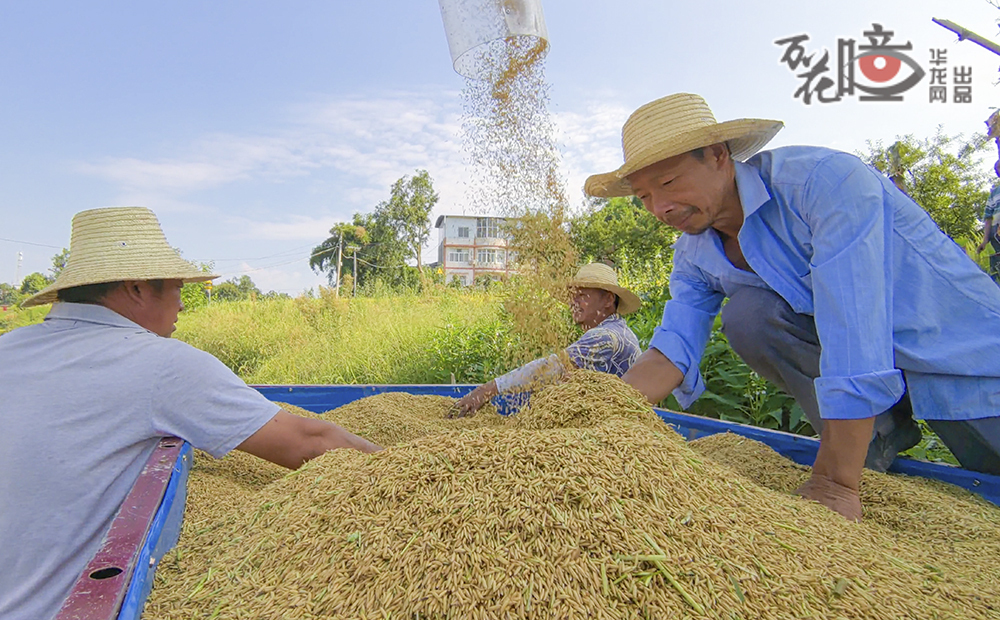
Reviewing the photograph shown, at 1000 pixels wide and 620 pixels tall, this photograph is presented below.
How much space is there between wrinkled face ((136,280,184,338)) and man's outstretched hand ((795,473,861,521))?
1.79 meters

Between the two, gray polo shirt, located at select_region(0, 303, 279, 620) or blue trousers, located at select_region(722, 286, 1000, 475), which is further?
blue trousers, located at select_region(722, 286, 1000, 475)

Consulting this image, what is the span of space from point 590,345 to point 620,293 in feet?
1.66

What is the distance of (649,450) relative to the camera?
1.31 meters

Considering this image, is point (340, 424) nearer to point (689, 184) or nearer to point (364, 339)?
point (689, 184)

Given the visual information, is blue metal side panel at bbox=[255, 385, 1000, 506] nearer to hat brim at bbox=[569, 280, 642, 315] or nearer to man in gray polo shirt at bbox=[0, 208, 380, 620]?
hat brim at bbox=[569, 280, 642, 315]

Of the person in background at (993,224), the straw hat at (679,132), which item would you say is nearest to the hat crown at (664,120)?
the straw hat at (679,132)

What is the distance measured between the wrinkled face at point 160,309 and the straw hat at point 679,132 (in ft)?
4.71

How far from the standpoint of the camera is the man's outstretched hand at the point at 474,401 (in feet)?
8.60

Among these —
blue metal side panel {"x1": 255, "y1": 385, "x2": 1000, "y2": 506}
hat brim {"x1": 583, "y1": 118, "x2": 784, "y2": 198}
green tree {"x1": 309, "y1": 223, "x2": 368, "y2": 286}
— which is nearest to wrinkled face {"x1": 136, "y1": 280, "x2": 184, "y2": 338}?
blue metal side panel {"x1": 255, "y1": 385, "x2": 1000, "y2": 506}

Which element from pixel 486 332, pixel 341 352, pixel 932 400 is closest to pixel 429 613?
pixel 932 400

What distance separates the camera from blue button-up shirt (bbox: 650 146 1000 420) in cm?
160

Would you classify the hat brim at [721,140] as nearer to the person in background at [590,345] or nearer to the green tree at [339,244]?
the person in background at [590,345]

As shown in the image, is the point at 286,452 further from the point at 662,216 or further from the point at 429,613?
the point at 662,216

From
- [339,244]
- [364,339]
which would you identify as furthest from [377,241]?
[364,339]
